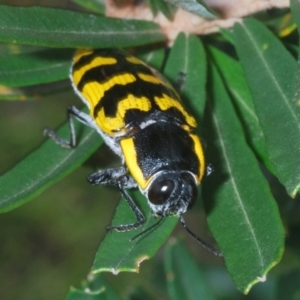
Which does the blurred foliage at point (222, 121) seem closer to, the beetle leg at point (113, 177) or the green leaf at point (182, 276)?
the green leaf at point (182, 276)

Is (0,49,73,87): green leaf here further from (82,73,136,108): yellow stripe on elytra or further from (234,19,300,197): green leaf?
(234,19,300,197): green leaf

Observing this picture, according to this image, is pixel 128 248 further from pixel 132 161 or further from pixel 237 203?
pixel 132 161

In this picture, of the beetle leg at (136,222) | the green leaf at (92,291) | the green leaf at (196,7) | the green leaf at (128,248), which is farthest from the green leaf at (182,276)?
the green leaf at (196,7)

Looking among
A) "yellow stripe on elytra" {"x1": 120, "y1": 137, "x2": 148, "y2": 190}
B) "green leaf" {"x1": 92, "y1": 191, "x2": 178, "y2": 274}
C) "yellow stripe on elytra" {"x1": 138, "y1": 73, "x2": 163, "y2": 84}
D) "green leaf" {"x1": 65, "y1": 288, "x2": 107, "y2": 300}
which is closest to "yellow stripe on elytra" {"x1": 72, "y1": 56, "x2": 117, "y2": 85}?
"yellow stripe on elytra" {"x1": 138, "y1": 73, "x2": 163, "y2": 84}

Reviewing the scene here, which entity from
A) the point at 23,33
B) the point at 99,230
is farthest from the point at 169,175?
the point at 99,230

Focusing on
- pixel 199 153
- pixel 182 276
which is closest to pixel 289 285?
pixel 182 276

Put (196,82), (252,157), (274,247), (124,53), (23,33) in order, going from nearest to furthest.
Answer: (274,247), (23,33), (252,157), (196,82), (124,53)

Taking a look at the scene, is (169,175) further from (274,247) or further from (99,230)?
(99,230)
